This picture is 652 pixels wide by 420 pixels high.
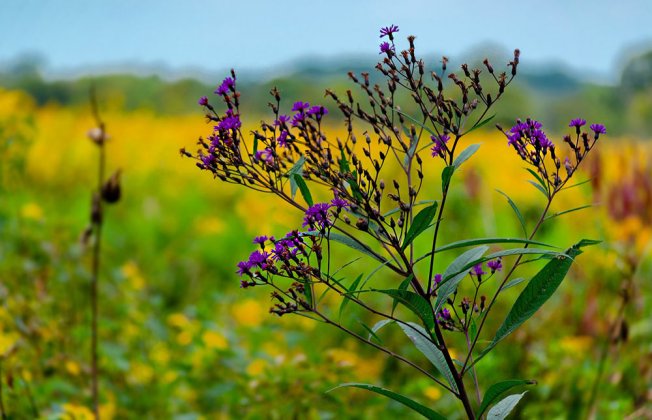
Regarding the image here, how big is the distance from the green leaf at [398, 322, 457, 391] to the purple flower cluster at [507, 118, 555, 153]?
0.34 m

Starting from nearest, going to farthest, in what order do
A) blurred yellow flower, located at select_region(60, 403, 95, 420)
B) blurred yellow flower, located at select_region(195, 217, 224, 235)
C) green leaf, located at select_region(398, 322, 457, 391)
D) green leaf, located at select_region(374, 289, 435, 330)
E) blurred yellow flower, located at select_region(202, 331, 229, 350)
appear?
green leaf, located at select_region(374, 289, 435, 330), green leaf, located at select_region(398, 322, 457, 391), blurred yellow flower, located at select_region(60, 403, 95, 420), blurred yellow flower, located at select_region(202, 331, 229, 350), blurred yellow flower, located at select_region(195, 217, 224, 235)

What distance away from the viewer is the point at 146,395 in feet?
8.59

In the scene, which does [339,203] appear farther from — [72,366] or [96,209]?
→ [72,366]

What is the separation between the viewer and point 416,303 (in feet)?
3.53

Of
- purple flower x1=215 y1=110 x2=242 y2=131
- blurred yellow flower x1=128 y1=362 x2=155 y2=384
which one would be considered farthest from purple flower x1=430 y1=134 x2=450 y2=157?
blurred yellow flower x1=128 y1=362 x2=155 y2=384

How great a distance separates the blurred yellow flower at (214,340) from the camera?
2.43 meters

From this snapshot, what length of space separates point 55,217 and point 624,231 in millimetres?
3914

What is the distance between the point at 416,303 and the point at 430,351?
0.16 m

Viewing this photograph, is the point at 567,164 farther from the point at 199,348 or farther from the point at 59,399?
the point at 59,399

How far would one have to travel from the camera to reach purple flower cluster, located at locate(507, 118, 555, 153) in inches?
44.4

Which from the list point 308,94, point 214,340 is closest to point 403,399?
point 214,340

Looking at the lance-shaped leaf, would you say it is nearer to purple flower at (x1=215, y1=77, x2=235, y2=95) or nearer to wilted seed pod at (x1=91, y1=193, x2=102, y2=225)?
purple flower at (x1=215, y1=77, x2=235, y2=95)

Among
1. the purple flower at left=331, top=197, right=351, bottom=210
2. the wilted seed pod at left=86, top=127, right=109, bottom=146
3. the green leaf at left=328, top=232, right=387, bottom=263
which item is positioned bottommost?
the green leaf at left=328, top=232, right=387, bottom=263

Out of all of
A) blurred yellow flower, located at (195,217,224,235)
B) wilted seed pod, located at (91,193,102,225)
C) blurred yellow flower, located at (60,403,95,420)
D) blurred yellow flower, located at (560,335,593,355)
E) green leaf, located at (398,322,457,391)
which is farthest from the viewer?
blurred yellow flower, located at (195,217,224,235)
